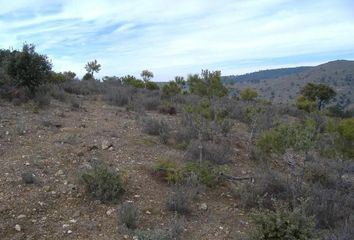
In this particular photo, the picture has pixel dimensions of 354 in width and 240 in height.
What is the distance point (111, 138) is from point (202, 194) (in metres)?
3.41

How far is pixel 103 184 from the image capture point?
22.9ft

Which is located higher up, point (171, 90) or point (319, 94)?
point (171, 90)

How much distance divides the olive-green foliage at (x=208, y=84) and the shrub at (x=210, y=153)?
9.22ft

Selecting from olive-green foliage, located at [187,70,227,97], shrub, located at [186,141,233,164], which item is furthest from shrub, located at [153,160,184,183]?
olive-green foliage, located at [187,70,227,97]

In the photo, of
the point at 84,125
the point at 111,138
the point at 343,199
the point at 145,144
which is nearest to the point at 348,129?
the point at 343,199

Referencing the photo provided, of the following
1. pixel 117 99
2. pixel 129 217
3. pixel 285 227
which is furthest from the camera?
pixel 117 99

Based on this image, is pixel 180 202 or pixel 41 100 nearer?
pixel 180 202

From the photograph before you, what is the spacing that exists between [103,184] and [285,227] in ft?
10.0

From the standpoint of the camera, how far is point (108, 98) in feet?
57.4

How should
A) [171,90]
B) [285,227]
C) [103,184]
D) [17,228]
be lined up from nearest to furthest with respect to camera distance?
[285,227]
[17,228]
[103,184]
[171,90]

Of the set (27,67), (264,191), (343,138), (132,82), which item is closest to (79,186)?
(264,191)

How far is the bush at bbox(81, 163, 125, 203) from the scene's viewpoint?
6953 millimetres

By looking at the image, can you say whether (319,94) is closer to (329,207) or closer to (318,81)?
(329,207)

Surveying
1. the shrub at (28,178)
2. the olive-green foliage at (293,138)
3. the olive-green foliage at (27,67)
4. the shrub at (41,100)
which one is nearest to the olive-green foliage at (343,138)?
the olive-green foliage at (293,138)
